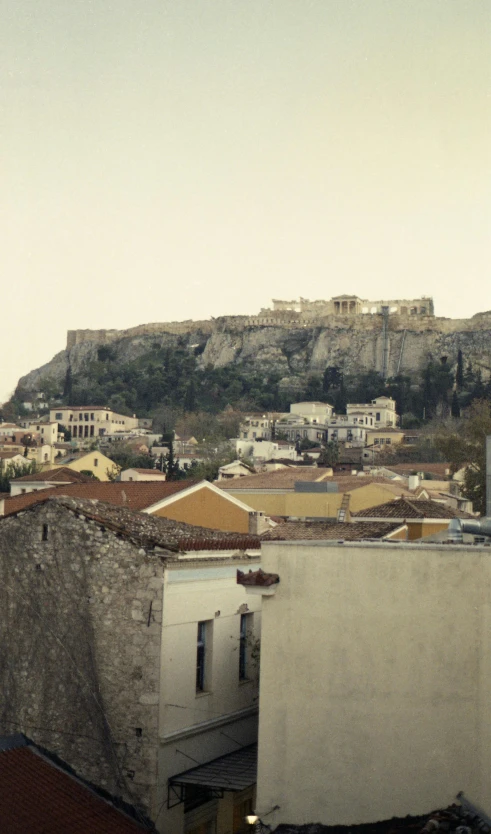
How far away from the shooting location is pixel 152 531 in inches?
552

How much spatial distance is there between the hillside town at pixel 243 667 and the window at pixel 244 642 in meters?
0.03

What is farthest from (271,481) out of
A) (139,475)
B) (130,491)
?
(130,491)

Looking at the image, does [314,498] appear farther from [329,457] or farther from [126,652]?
[329,457]

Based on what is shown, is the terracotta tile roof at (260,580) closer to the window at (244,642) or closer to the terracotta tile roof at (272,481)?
the window at (244,642)

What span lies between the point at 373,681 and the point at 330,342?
155 meters

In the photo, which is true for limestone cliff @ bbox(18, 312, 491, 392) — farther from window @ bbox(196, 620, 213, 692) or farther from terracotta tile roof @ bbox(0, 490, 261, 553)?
window @ bbox(196, 620, 213, 692)

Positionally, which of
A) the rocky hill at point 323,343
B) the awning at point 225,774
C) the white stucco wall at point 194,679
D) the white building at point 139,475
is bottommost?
the awning at point 225,774

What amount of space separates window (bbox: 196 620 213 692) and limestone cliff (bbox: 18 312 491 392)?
138924 mm

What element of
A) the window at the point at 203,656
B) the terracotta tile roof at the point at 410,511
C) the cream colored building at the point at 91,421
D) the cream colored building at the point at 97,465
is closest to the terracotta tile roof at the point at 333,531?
the terracotta tile roof at the point at 410,511

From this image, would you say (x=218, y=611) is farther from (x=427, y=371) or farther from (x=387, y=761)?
(x=427, y=371)

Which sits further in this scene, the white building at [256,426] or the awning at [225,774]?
the white building at [256,426]

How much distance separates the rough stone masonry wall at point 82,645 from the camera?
1252 centimetres

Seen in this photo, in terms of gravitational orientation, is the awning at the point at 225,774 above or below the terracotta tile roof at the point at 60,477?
below

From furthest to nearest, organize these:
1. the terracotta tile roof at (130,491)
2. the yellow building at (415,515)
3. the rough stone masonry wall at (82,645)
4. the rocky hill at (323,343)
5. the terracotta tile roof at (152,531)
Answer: the rocky hill at (323,343) → the terracotta tile roof at (130,491) → the yellow building at (415,515) → the terracotta tile roof at (152,531) → the rough stone masonry wall at (82,645)
